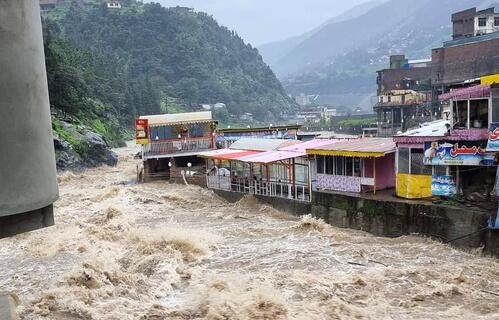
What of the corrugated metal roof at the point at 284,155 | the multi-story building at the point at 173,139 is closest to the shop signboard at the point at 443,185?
the corrugated metal roof at the point at 284,155

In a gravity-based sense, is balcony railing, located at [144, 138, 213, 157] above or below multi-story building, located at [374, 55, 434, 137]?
below

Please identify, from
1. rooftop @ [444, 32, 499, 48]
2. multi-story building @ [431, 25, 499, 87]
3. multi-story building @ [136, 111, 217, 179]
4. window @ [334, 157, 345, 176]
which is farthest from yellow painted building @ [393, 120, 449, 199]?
rooftop @ [444, 32, 499, 48]

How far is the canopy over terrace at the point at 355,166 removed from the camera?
61.4 ft

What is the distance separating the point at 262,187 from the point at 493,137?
1137cm

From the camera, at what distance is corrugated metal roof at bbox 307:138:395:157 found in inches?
701

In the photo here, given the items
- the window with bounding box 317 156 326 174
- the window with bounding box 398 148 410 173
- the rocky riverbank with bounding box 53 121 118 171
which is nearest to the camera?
the window with bounding box 398 148 410 173

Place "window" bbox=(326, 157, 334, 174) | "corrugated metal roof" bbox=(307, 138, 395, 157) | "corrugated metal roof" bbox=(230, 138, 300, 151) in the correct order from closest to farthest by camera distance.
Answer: "corrugated metal roof" bbox=(307, 138, 395, 157) < "window" bbox=(326, 157, 334, 174) < "corrugated metal roof" bbox=(230, 138, 300, 151)

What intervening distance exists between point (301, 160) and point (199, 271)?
949 cm

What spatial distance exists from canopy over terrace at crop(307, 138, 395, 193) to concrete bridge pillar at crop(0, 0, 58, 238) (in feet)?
47.4

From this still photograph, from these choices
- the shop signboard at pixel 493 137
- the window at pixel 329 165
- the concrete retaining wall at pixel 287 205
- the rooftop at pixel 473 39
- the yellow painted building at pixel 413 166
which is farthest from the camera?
the rooftop at pixel 473 39

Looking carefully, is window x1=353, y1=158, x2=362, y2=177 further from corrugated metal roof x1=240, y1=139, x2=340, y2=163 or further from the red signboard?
the red signboard

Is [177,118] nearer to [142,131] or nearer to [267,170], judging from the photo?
[142,131]

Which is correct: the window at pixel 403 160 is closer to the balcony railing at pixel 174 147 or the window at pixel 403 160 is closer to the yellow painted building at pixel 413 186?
the yellow painted building at pixel 413 186

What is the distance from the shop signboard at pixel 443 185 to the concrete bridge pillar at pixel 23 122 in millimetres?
13744
